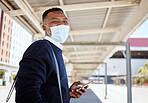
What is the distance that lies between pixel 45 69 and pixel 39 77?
63 mm

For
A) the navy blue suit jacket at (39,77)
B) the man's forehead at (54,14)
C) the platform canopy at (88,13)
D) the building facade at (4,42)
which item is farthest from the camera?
the building facade at (4,42)

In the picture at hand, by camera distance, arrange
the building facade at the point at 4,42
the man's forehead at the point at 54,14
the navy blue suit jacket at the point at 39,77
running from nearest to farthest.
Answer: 1. the navy blue suit jacket at the point at 39,77
2. the man's forehead at the point at 54,14
3. the building facade at the point at 4,42

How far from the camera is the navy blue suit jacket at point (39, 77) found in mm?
998

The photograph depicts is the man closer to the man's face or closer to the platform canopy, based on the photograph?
the man's face

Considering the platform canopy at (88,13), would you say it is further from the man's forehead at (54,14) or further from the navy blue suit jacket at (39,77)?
the navy blue suit jacket at (39,77)

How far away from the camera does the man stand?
1.00 meters

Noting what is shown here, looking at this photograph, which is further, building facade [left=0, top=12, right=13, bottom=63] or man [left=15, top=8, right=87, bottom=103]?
building facade [left=0, top=12, right=13, bottom=63]

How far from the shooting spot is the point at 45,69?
107cm

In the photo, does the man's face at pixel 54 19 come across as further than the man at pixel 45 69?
Yes

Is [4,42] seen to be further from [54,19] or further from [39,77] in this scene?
[39,77]

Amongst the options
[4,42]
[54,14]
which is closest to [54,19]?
[54,14]

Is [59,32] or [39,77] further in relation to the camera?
[59,32]

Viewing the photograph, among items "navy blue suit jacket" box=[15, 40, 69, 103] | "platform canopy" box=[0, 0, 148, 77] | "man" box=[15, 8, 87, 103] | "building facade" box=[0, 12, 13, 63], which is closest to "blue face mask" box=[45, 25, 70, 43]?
"man" box=[15, 8, 87, 103]

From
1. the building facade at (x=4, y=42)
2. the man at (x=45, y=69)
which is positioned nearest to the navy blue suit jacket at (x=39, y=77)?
the man at (x=45, y=69)
